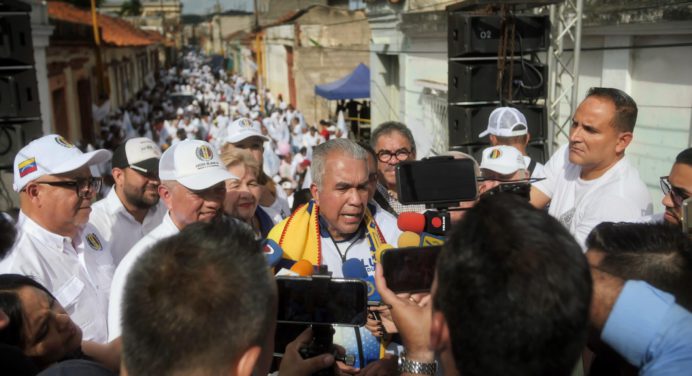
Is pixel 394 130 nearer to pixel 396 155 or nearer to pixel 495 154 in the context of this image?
pixel 396 155

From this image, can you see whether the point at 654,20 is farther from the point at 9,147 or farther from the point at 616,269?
the point at 9,147

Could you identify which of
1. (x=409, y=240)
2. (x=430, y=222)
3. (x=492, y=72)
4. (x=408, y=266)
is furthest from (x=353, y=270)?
(x=492, y=72)

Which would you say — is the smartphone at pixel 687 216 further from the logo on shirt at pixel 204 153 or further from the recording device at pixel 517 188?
the logo on shirt at pixel 204 153

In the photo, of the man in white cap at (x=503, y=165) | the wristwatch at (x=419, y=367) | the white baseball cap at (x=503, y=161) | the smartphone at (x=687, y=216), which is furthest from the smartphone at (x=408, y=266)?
the white baseball cap at (x=503, y=161)

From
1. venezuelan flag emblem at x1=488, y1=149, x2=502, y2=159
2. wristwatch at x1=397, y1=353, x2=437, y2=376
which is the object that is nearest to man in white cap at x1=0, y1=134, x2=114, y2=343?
wristwatch at x1=397, y1=353, x2=437, y2=376

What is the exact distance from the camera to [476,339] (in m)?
1.19

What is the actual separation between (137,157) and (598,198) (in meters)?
2.74

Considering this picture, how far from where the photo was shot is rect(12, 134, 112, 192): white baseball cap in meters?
2.66

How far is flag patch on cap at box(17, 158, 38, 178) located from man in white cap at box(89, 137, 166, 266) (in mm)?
907

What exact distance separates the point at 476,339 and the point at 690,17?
478 cm

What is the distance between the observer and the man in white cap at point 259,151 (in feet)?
13.6

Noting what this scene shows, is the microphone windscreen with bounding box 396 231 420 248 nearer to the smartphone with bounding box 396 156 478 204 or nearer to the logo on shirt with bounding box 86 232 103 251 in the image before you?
the smartphone with bounding box 396 156 478 204

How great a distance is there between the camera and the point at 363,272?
239 centimetres

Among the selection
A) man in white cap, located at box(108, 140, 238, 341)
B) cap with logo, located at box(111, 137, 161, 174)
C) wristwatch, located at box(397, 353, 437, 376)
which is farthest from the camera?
cap with logo, located at box(111, 137, 161, 174)
